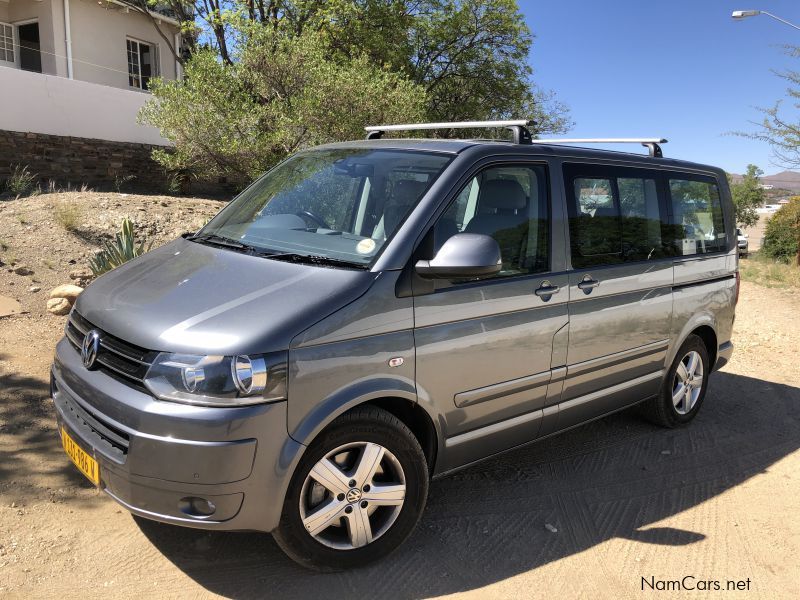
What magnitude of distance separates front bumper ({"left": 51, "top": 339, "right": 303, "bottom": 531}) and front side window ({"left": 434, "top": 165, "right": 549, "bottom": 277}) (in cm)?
138

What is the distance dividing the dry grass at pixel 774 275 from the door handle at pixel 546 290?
11.7 meters

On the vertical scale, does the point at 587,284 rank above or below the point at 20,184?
below

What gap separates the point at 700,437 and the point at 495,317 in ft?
9.32

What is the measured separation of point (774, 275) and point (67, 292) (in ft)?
45.7

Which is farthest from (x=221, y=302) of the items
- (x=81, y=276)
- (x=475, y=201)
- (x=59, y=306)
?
(x=81, y=276)

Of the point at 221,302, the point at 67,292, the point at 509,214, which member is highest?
the point at 509,214

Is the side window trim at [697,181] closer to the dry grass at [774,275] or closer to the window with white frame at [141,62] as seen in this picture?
the dry grass at [774,275]

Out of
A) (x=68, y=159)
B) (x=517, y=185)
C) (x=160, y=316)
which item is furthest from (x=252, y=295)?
(x=68, y=159)

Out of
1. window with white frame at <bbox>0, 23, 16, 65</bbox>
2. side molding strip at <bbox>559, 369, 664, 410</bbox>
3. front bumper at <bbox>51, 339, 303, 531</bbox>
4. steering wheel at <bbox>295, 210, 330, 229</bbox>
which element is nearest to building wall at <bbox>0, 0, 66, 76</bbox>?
window with white frame at <bbox>0, 23, 16, 65</bbox>

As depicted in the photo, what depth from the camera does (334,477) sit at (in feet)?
10.2

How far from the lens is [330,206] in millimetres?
3943

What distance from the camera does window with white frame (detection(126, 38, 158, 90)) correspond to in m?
20.5

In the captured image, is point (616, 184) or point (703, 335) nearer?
point (616, 184)

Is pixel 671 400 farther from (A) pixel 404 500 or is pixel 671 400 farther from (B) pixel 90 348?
(B) pixel 90 348
